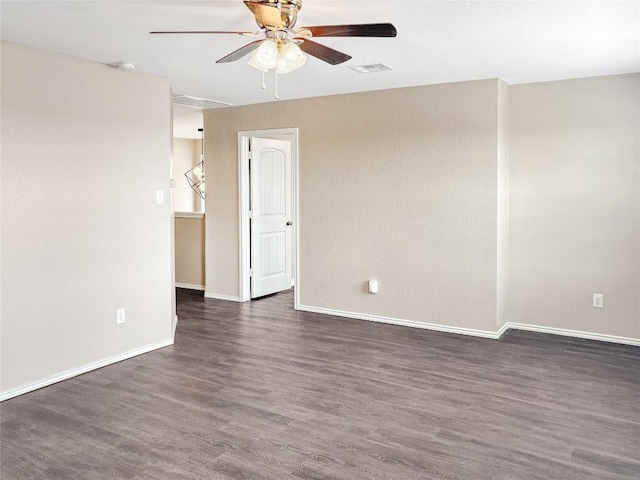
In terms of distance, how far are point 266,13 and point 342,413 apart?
2301 mm

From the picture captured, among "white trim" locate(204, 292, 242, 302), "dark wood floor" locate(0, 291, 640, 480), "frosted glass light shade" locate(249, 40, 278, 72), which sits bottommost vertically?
"dark wood floor" locate(0, 291, 640, 480)

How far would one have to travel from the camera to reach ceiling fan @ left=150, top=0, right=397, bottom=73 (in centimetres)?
257

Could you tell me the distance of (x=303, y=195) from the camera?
6.16 m

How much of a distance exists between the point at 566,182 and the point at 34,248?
4.41m

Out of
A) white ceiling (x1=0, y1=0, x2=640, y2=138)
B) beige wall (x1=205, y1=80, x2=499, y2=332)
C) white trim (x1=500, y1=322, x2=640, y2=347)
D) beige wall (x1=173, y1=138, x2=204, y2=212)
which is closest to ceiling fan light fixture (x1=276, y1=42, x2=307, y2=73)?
white ceiling (x1=0, y1=0, x2=640, y2=138)

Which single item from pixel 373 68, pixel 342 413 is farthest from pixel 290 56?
pixel 342 413

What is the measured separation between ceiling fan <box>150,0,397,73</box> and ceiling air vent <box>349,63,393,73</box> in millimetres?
1527

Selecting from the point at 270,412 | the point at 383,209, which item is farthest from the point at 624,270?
the point at 270,412

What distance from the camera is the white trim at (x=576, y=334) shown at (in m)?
4.86

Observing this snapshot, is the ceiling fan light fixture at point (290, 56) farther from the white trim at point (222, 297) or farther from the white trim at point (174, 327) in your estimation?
the white trim at point (222, 297)

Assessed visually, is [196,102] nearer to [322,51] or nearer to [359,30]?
[322,51]

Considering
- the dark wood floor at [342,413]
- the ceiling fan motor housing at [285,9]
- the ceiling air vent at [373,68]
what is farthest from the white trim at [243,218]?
the ceiling fan motor housing at [285,9]

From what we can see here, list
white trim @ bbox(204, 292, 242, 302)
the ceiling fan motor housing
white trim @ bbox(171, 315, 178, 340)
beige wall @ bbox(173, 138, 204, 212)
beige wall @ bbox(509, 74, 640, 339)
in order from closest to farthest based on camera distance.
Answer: the ceiling fan motor housing
beige wall @ bbox(509, 74, 640, 339)
white trim @ bbox(171, 315, 178, 340)
white trim @ bbox(204, 292, 242, 302)
beige wall @ bbox(173, 138, 204, 212)

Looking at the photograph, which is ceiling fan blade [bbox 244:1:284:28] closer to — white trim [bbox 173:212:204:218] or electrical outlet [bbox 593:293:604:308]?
electrical outlet [bbox 593:293:604:308]
